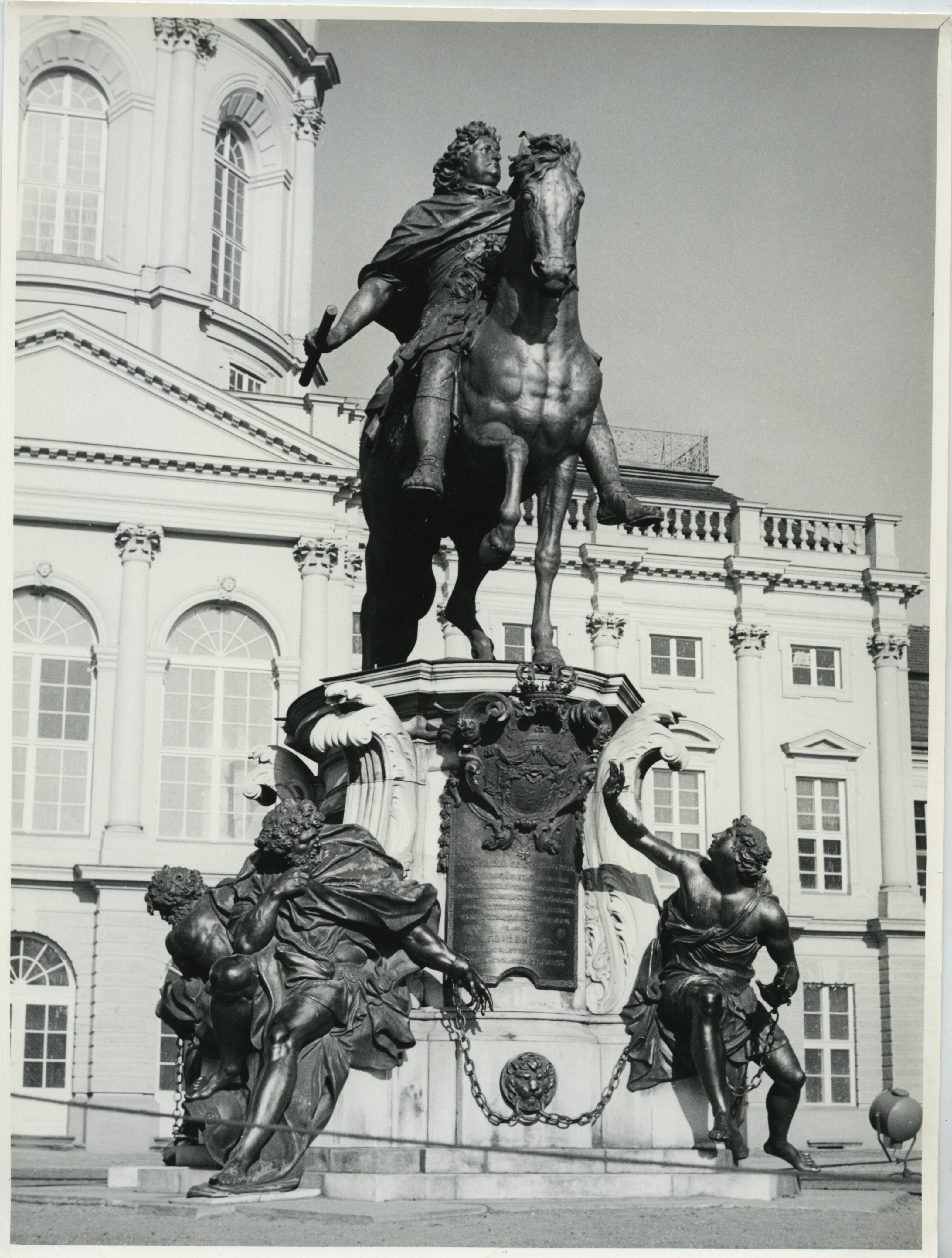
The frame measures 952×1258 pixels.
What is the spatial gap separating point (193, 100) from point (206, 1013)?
3614 centimetres

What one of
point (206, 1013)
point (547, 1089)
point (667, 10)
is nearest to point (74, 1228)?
point (206, 1013)

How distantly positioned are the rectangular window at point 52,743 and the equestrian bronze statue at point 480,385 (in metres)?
24.1

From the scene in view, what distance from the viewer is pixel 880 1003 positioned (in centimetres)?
3697

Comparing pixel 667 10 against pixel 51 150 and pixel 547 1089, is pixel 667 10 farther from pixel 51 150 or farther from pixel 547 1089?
pixel 51 150

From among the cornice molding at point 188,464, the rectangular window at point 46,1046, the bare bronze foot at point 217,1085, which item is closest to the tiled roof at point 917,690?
the cornice molding at point 188,464

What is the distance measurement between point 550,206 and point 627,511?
1.45 m

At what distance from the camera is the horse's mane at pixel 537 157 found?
8492 mm

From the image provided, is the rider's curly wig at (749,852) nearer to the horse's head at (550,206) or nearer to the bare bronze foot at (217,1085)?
the bare bronze foot at (217,1085)

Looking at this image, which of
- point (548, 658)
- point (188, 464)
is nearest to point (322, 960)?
point (548, 658)

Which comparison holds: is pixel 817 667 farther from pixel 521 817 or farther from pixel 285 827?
pixel 285 827

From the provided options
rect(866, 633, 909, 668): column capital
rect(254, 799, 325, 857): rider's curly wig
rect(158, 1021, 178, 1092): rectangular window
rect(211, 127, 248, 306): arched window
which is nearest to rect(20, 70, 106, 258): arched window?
rect(211, 127, 248, 306): arched window

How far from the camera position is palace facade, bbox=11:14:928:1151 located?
110 ft

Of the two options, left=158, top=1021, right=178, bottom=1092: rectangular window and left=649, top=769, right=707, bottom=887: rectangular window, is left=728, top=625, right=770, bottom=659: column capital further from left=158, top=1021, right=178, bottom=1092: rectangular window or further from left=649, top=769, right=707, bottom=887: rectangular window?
left=158, top=1021, right=178, bottom=1092: rectangular window

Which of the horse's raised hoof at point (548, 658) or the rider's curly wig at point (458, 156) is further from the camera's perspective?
the rider's curly wig at point (458, 156)
